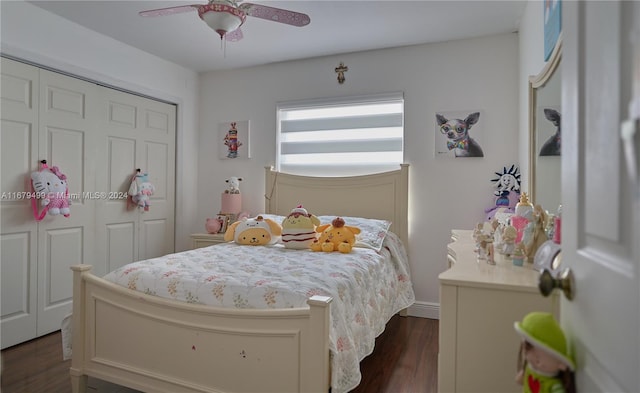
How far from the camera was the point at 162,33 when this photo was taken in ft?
10.6

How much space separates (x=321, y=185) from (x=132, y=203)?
179 cm

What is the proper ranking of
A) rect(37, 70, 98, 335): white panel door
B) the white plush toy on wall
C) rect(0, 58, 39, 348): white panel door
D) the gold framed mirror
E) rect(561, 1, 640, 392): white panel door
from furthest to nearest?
1. the white plush toy on wall
2. rect(37, 70, 98, 335): white panel door
3. rect(0, 58, 39, 348): white panel door
4. the gold framed mirror
5. rect(561, 1, 640, 392): white panel door

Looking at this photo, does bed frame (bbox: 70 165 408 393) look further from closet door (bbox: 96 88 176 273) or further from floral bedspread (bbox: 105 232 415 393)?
closet door (bbox: 96 88 176 273)

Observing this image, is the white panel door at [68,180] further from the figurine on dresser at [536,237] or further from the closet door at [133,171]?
the figurine on dresser at [536,237]

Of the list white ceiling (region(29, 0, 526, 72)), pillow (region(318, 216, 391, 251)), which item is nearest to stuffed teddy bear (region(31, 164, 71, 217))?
white ceiling (region(29, 0, 526, 72))

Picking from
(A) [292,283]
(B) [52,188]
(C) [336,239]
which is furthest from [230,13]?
(B) [52,188]

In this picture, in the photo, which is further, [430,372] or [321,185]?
[321,185]

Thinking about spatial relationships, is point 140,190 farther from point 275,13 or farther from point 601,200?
point 601,200

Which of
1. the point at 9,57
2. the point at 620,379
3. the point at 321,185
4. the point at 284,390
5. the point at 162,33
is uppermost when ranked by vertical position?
the point at 162,33

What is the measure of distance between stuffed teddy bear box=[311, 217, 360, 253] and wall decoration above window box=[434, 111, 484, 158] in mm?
1221

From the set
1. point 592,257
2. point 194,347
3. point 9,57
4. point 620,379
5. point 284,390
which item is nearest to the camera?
point 620,379

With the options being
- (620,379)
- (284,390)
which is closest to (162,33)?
(284,390)

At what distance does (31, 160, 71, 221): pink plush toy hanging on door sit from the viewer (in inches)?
107

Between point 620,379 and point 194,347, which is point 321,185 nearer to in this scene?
point 194,347
